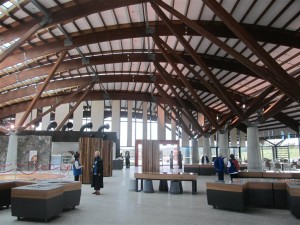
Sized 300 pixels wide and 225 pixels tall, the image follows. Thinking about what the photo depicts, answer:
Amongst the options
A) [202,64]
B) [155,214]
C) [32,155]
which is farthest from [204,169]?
[32,155]

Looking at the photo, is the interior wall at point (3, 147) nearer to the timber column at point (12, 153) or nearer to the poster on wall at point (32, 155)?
the timber column at point (12, 153)

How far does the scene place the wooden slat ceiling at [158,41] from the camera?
1384 cm

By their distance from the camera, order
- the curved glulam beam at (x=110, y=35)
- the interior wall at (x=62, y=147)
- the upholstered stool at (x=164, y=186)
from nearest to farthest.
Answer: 1. the upholstered stool at (x=164, y=186)
2. the curved glulam beam at (x=110, y=35)
3. the interior wall at (x=62, y=147)

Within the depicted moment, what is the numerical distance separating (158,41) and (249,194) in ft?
40.6

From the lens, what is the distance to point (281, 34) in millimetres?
15258

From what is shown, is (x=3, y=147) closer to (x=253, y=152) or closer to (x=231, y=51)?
(x=253, y=152)

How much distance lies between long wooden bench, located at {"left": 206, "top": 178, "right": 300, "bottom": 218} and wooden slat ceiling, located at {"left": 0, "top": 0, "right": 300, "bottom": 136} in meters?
6.97

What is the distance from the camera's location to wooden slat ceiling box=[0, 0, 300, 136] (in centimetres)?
1384

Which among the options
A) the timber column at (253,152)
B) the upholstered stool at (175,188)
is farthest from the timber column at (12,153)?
the timber column at (253,152)

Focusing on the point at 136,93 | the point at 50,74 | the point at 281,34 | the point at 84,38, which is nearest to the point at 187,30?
the point at 281,34

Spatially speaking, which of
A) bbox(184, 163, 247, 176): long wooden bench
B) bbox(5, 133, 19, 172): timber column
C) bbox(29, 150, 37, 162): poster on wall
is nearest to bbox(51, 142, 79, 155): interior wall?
bbox(29, 150, 37, 162): poster on wall

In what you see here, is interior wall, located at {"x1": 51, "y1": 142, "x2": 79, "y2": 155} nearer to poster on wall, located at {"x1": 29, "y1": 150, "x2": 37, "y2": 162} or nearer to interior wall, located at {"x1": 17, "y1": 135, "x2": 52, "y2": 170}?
interior wall, located at {"x1": 17, "y1": 135, "x2": 52, "y2": 170}

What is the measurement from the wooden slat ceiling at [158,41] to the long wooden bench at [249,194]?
6.97m

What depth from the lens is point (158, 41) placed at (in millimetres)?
17969
